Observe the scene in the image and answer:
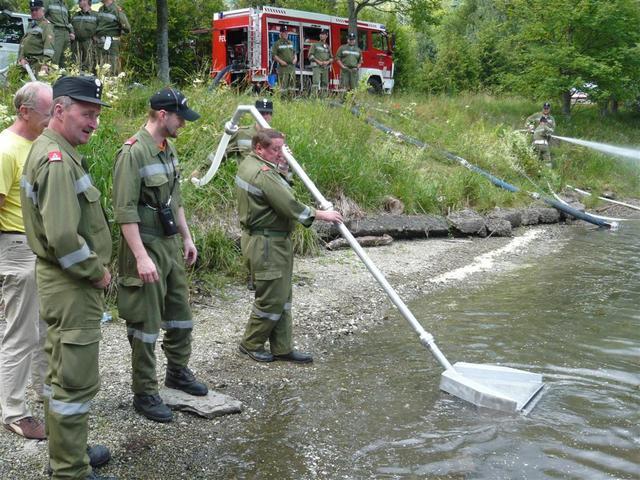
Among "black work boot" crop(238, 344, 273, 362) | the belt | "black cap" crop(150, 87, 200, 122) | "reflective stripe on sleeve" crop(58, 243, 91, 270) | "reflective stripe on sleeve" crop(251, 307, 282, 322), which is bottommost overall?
"black work boot" crop(238, 344, 273, 362)

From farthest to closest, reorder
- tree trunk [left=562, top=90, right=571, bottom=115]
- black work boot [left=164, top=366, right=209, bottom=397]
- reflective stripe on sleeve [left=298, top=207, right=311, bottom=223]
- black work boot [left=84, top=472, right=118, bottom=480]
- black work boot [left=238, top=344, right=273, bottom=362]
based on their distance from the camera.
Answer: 1. tree trunk [left=562, top=90, right=571, bottom=115]
2. black work boot [left=238, top=344, right=273, bottom=362]
3. reflective stripe on sleeve [left=298, top=207, right=311, bottom=223]
4. black work boot [left=164, top=366, right=209, bottom=397]
5. black work boot [left=84, top=472, right=118, bottom=480]

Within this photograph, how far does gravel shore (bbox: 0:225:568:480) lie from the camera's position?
4215 mm

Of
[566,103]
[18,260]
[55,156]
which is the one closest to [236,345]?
[18,260]

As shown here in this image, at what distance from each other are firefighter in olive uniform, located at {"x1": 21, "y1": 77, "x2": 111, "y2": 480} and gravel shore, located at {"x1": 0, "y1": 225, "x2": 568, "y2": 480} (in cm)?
60

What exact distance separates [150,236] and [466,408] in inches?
110

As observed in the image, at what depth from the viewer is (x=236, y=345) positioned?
6.40 metres

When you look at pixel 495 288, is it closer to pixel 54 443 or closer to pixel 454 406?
pixel 454 406

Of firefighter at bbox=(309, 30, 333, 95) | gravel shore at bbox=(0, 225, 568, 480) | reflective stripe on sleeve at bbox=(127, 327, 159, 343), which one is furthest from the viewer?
firefighter at bbox=(309, 30, 333, 95)

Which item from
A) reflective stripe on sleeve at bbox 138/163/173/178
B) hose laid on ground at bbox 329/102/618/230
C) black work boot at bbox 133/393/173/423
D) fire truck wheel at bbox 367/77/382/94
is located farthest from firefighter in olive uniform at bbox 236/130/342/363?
fire truck wheel at bbox 367/77/382/94

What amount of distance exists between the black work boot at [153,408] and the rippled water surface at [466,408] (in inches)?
23.6

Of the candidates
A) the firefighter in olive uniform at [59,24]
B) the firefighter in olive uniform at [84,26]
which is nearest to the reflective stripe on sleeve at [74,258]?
the firefighter in olive uniform at [59,24]

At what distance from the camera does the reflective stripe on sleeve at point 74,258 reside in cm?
335

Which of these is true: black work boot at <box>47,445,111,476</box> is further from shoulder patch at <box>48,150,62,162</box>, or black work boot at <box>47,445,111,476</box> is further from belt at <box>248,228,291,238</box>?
belt at <box>248,228,291,238</box>

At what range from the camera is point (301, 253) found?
9648 mm
